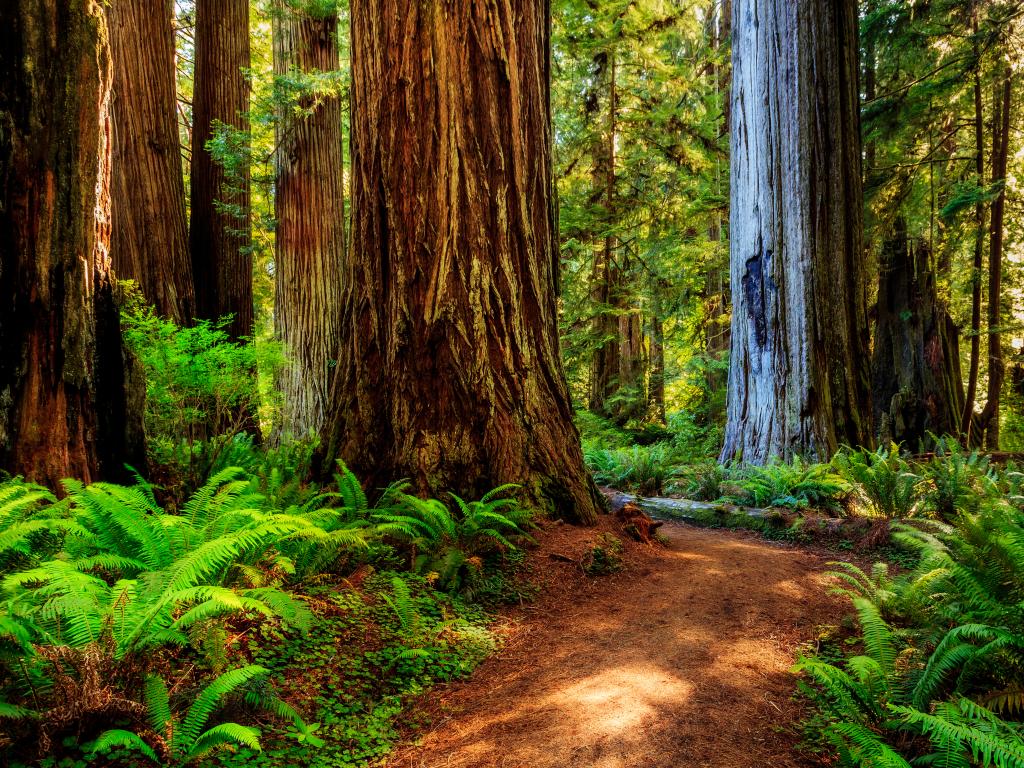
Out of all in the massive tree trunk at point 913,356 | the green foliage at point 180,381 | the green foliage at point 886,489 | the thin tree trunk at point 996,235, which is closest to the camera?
the green foliage at point 180,381

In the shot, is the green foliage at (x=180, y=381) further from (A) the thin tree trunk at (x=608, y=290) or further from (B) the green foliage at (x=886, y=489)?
(A) the thin tree trunk at (x=608, y=290)

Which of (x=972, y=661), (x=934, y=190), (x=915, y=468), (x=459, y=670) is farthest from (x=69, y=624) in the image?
(x=934, y=190)

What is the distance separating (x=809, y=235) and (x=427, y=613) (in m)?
6.81

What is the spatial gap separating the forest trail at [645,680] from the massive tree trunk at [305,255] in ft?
19.9

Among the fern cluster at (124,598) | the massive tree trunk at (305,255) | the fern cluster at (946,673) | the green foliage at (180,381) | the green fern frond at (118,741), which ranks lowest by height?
the fern cluster at (946,673)

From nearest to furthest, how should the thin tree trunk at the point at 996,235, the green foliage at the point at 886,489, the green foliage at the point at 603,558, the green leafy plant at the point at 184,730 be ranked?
the green leafy plant at the point at 184,730
the green foliage at the point at 603,558
the green foliage at the point at 886,489
the thin tree trunk at the point at 996,235

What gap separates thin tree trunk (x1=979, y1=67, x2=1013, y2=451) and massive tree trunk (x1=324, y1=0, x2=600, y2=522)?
9474 mm

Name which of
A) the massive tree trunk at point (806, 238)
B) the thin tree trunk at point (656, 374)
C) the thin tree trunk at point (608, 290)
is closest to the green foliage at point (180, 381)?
the massive tree trunk at point (806, 238)

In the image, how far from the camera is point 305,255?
27.9 feet

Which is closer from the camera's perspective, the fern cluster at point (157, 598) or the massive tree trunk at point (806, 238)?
the fern cluster at point (157, 598)

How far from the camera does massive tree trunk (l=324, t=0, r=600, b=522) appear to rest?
4.19 m

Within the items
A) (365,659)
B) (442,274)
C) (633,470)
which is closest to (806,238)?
(633,470)

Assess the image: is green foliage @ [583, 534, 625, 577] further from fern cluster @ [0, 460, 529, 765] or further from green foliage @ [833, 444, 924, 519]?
green foliage @ [833, 444, 924, 519]

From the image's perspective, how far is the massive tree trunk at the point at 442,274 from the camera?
419cm
